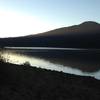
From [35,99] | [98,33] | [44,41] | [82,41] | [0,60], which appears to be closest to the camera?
[35,99]

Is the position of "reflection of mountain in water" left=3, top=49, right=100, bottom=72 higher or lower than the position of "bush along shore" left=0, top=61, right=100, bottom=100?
lower

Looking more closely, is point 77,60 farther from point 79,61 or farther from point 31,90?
point 31,90

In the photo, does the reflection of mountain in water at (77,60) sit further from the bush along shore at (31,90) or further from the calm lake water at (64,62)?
the bush along shore at (31,90)

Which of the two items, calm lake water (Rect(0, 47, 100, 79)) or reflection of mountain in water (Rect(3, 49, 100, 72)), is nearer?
calm lake water (Rect(0, 47, 100, 79))

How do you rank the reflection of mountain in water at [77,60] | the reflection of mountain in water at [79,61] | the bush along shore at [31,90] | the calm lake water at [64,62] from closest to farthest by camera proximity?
the bush along shore at [31,90] → the calm lake water at [64,62] → the reflection of mountain in water at [79,61] → the reflection of mountain in water at [77,60]

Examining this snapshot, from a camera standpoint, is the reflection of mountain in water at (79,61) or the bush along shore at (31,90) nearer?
the bush along shore at (31,90)

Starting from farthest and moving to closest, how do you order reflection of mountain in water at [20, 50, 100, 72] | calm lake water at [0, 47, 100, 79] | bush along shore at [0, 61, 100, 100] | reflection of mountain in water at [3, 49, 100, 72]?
reflection of mountain in water at [3, 49, 100, 72], reflection of mountain in water at [20, 50, 100, 72], calm lake water at [0, 47, 100, 79], bush along shore at [0, 61, 100, 100]

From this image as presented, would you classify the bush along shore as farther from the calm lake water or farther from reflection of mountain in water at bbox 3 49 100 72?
reflection of mountain in water at bbox 3 49 100 72

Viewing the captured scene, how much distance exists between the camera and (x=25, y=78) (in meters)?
12.1

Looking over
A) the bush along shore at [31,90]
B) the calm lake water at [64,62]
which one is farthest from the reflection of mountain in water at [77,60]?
the bush along shore at [31,90]

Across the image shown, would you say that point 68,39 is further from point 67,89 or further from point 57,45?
point 67,89

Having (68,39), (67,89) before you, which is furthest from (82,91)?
(68,39)

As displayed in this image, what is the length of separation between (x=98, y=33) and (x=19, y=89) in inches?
5316

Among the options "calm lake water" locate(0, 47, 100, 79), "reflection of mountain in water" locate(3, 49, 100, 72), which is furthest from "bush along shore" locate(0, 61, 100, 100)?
"reflection of mountain in water" locate(3, 49, 100, 72)
